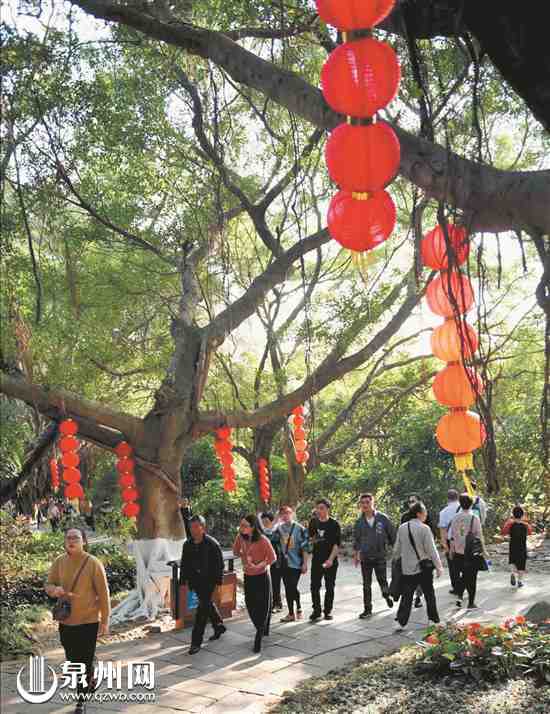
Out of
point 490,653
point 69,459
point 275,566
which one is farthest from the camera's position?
point 69,459

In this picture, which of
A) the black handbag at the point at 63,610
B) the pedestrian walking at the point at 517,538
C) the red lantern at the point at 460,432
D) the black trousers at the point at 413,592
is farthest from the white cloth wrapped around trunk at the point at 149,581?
the red lantern at the point at 460,432

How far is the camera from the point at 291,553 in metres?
9.22

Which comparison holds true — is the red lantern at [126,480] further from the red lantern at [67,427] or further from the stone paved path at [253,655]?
the stone paved path at [253,655]

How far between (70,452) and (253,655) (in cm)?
447

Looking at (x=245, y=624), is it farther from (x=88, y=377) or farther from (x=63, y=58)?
(x=63, y=58)

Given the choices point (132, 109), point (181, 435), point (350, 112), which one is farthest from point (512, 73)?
point (181, 435)

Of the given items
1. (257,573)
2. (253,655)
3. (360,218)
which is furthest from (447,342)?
(253,655)

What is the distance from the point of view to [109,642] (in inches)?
363

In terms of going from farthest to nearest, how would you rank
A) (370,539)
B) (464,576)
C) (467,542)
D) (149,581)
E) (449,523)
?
1. (149,581)
2. (449,523)
3. (464,576)
4. (370,539)
5. (467,542)

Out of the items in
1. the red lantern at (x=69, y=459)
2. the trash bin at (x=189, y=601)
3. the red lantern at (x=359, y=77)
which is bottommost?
the trash bin at (x=189, y=601)

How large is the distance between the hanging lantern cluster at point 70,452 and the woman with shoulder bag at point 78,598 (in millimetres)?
4945

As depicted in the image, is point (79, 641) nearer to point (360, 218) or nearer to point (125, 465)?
point (360, 218)

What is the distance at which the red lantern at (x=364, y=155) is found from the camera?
12.3 ft

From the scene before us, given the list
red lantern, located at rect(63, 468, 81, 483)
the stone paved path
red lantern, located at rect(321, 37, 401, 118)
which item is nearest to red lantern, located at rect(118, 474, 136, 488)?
red lantern, located at rect(63, 468, 81, 483)
